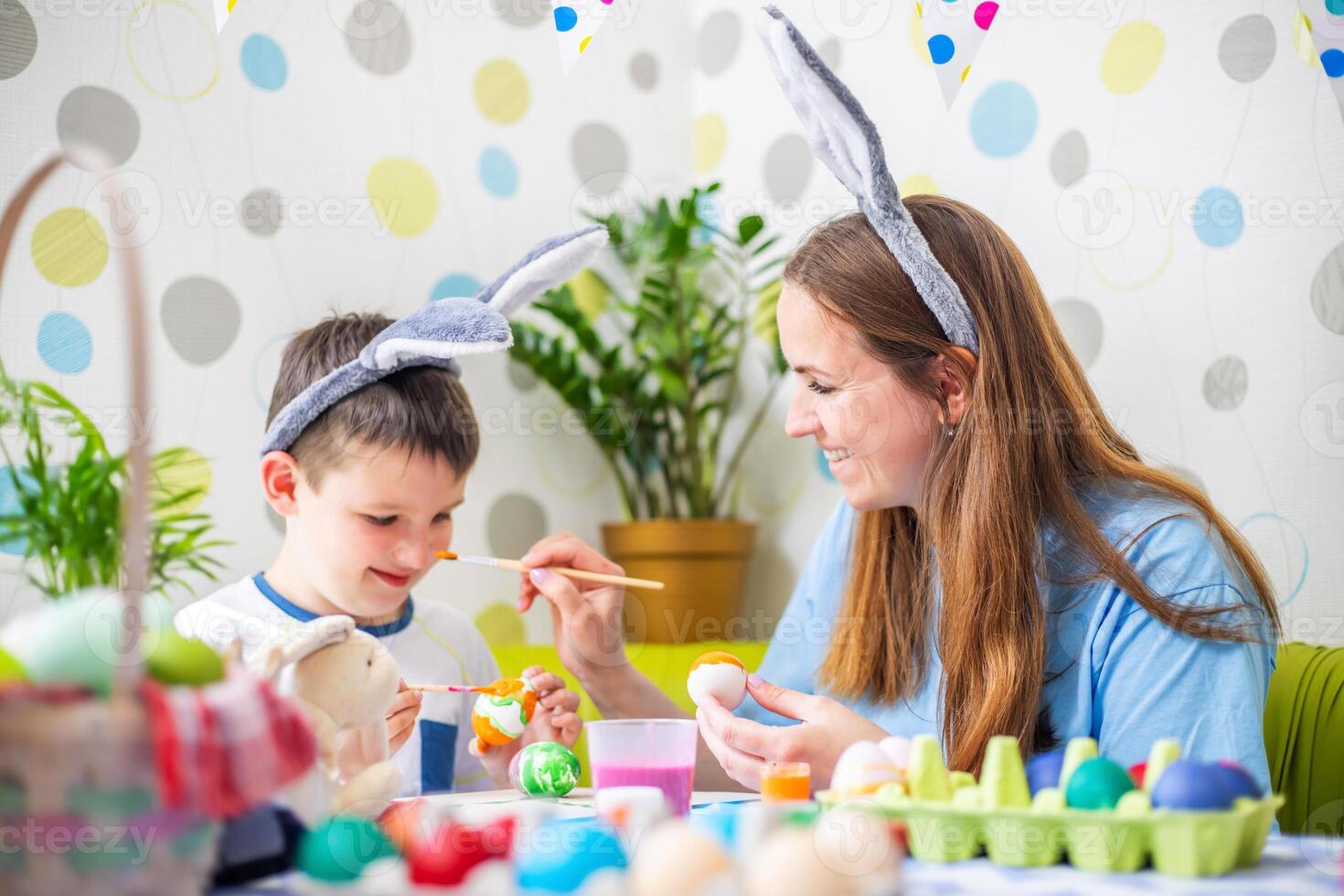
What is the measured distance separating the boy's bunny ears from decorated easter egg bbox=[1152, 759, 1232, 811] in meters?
0.77

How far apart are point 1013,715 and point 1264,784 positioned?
27 centimetres

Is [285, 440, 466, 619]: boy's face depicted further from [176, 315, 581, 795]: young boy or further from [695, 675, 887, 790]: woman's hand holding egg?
[695, 675, 887, 790]: woman's hand holding egg

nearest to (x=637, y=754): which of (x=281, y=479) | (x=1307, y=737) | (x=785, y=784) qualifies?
(x=785, y=784)

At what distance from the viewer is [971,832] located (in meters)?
0.77

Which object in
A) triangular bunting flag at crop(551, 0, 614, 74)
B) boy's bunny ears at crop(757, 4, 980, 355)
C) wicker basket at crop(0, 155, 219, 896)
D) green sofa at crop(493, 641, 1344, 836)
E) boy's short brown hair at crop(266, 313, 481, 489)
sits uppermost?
triangular bunting flag at crop(551, 0, 614, 74)

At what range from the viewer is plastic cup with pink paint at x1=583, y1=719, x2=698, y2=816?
104cm

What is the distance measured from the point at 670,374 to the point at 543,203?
0.47m

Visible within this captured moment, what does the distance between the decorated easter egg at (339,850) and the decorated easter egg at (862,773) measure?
1.10 ft

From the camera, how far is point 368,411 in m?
1.60

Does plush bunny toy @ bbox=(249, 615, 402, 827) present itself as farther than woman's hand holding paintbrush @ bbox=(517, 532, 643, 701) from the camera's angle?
No

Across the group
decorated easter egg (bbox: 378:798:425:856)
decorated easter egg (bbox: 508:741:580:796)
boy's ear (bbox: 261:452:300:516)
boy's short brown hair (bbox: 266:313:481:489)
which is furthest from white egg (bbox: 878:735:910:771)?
boy's ear (bbox: 261:452:300:516)

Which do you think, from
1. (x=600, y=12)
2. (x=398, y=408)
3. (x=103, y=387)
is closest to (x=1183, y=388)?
(x=600, y=12)

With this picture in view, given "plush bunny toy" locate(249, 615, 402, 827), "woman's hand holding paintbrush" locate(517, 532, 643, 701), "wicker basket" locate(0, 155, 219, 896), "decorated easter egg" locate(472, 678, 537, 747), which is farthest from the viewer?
"woman's hand holding paintbrush" locate(517, 532, 643, 701)

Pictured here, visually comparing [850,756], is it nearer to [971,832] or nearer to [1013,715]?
[971,832]
